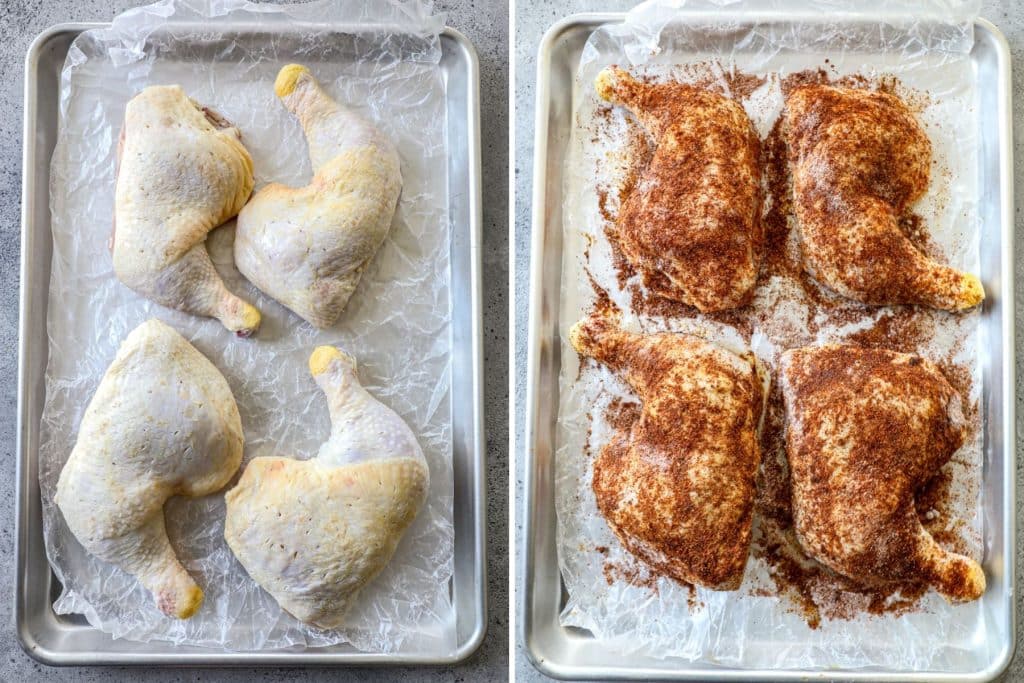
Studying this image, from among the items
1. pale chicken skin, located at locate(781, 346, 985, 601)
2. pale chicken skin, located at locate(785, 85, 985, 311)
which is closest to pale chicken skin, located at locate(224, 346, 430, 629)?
pale chicken skin, located at locate(781, 346, 985, 601)

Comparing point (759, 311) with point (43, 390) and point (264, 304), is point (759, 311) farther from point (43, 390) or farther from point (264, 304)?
point (43, 390)

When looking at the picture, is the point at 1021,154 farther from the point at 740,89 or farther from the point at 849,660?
the point at 849,660

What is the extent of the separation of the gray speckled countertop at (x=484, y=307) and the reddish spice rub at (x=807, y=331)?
215 mm

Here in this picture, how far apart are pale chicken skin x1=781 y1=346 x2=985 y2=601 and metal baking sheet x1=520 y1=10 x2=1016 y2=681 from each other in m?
0.09

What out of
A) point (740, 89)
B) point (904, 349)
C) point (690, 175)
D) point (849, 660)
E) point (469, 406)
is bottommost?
point (849, 660)

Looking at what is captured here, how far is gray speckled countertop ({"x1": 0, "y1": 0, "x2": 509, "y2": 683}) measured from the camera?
1.48m

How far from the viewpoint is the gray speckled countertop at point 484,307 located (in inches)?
58.2

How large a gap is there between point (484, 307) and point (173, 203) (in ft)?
1.91

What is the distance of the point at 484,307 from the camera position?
148 centimetres

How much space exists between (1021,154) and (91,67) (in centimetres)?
174

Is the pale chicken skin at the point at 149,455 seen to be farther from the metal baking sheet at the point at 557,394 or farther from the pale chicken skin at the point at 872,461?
the pale chicken skin at the point at 872,461

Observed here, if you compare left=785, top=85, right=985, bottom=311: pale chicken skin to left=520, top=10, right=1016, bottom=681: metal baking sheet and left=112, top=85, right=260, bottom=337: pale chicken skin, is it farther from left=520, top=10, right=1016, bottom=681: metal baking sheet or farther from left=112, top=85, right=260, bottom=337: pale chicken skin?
left=112, top=85, right=260, bottom=337: pale chicken skin

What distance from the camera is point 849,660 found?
139cm

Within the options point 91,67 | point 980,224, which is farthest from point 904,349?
point 91,67
